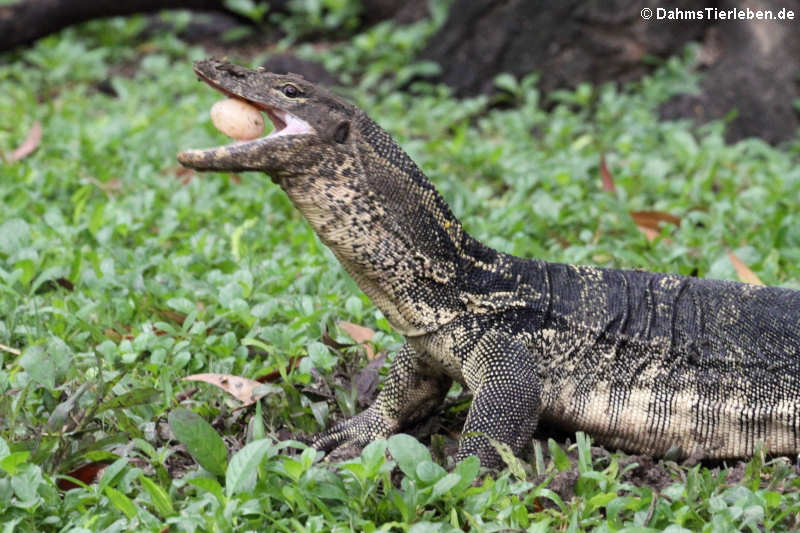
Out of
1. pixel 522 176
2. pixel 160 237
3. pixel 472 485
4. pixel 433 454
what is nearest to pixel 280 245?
pixel 160 237

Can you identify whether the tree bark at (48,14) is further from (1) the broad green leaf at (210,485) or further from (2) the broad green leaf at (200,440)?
(1) the broad green leaf at (210,485)

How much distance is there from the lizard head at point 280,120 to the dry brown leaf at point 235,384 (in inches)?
37.7

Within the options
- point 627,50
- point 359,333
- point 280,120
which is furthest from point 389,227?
point 627,50

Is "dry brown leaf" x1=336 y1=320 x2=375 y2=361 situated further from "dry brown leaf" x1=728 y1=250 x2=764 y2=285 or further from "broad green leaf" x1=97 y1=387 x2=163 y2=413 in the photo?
"dry brown leaf" x1=728 y1=250 x2=764 y2=285

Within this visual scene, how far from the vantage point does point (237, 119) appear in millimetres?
3732

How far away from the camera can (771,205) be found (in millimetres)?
6688

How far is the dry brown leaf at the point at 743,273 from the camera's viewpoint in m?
5.29

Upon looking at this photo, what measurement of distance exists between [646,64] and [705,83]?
0.61 metres

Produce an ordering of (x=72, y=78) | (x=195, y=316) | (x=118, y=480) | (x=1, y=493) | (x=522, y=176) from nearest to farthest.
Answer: (x=1, y=493) → (x=118, y=480) → (x=195, y=316) → (x=522, y=176) → (x=72, y=78)

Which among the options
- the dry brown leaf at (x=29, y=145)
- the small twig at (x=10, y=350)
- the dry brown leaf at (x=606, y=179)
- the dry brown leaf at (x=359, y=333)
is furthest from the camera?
the dry brown leaf at (x=29, y=145)

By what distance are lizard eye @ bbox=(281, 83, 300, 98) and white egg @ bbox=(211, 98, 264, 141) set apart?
5.4 inches

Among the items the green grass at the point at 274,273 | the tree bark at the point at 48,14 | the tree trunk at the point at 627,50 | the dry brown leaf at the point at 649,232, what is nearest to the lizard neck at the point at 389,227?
the green grass at the point at 274,273

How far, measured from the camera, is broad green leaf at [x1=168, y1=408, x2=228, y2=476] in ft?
11.0

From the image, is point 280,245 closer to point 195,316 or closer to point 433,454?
point 195,316
